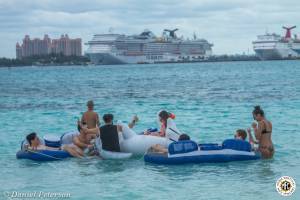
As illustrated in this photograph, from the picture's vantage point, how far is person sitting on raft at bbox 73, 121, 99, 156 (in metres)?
12.9

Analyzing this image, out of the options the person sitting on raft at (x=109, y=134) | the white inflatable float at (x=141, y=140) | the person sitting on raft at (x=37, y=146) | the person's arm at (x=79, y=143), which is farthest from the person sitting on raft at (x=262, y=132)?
the person sitting on raft at (x=37, y=146)

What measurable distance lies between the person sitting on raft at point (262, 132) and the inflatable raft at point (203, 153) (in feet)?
0.75

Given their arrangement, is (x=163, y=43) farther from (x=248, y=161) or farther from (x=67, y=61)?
(x=248, y=161)

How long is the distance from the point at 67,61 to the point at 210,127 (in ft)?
523

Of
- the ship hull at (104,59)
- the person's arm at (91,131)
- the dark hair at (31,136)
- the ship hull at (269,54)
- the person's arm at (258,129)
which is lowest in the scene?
the dark hair at (31,136)

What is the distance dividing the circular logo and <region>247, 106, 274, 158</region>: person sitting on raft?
138 centimetres

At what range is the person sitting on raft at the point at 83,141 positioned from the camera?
1288 cm

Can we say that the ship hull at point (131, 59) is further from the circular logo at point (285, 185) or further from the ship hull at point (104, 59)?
the circular logo at point (285, 185)

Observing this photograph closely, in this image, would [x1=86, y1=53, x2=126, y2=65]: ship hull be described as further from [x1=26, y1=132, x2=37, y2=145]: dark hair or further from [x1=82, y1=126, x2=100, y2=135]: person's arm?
[x1=26, y1=132, x2=37, y2=145]: dark hair

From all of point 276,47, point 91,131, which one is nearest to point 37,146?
point 91,131

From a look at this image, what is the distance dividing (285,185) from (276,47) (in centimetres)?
13099

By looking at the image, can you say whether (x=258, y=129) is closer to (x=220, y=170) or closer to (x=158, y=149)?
(x=220, y=170)

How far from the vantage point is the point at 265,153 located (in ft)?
40.2

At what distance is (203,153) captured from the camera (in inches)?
471
